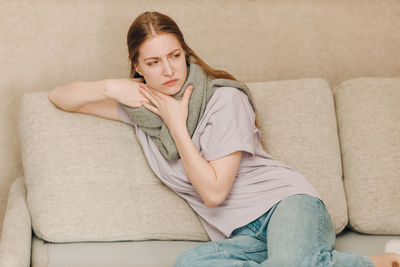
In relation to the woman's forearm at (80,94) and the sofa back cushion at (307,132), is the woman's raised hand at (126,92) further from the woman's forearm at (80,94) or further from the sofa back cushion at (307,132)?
the sofa back cushion at (307,132)

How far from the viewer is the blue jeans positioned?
1473 millimetres

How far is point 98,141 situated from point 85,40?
0.53m

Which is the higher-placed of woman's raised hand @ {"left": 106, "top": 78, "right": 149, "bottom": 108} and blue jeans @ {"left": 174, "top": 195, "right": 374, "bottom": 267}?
woman's raised hand @ {"left": 106, "top": 78, "right": 149, "bottom": 108}

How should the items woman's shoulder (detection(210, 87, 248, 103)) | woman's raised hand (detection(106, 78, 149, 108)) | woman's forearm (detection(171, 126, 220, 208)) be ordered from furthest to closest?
woman's raised hand (detection(106, 78, 149, 108)) < woman's shoulder (detection(210, 87, 248, 103)) < woman's forearm (detection(171, 126, 220, 208))

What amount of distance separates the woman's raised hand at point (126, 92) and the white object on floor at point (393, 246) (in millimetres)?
995

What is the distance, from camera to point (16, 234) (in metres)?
1.64

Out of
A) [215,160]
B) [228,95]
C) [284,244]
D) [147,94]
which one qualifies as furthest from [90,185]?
[284,244]

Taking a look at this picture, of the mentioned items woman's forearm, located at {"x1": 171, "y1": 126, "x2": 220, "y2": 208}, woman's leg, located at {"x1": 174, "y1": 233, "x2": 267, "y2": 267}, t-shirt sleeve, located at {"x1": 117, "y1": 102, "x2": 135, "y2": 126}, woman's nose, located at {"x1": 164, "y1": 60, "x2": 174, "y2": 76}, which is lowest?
woman's leg, located at {"x1": 174, "y1": 233, "x2": 267, "y2": 267}

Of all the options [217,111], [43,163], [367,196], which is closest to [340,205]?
[367,196]

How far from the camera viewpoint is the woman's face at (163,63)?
1622 millimetres

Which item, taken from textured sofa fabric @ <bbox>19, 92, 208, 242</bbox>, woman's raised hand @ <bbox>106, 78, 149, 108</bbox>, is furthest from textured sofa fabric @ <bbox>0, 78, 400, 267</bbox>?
woman's raised hand @ <bbox>106, 78, 149, 108</bbox>

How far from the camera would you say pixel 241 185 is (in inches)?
67.7

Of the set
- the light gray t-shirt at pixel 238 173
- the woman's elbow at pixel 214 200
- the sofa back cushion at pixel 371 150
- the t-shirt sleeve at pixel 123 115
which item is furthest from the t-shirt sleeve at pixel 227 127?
the sofa back cushion at pixel 371 150

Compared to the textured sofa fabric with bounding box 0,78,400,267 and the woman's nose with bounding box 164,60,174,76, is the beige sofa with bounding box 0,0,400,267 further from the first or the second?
the woman's nose with bounding box 164,60,174,76
